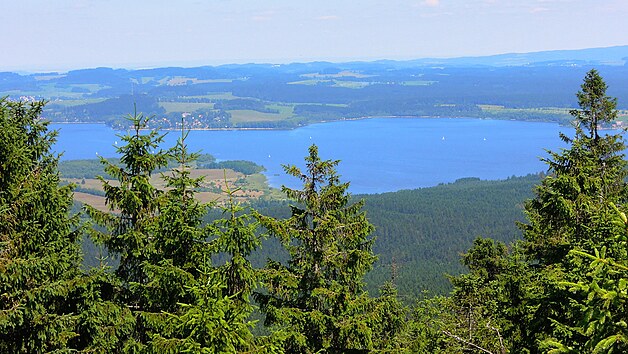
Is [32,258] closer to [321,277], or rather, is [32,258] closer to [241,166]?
[321,277]

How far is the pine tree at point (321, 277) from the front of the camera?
936 cm

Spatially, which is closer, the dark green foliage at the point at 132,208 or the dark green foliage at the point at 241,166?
the dark green foliage at the point at 132,208

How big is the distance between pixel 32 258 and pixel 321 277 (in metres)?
4.55

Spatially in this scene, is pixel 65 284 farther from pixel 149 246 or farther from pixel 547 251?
pixel 547 251

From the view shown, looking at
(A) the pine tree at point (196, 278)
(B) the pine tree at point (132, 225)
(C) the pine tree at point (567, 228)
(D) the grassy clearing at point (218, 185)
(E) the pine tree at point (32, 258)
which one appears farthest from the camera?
(D) the grassy clearing at point (218, 185)

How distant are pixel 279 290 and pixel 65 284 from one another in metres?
3.45

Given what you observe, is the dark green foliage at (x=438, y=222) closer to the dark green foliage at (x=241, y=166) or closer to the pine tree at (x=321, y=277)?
the dark green foliage at (x=241, y=166)

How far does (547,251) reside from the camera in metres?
12.3

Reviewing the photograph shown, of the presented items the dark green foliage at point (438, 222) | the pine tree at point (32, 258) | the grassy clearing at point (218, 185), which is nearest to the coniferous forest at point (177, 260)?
the pine tree at point (32, 258)

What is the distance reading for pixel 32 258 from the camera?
8.30 meters

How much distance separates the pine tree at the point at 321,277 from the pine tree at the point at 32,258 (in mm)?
3308

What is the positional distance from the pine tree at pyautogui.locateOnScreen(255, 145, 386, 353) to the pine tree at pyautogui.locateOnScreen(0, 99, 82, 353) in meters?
3.31

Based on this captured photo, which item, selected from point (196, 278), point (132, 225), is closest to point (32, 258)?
point (132, 225)

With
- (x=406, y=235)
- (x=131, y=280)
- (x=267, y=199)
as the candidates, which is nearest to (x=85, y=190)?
(x=267, y=199)
